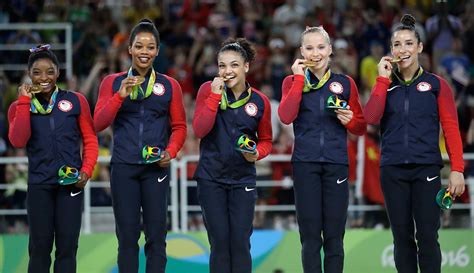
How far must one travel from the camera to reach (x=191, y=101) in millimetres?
15273

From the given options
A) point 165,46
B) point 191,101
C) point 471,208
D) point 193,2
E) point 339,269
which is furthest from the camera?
point 193,2

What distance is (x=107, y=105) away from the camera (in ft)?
28.2

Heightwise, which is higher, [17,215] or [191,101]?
[191,101]

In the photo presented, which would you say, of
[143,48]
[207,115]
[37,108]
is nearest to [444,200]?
[207,115]

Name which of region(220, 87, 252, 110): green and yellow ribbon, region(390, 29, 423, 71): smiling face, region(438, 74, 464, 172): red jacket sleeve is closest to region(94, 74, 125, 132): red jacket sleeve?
region(220, 87, 252, 110): green and yellow ribbon

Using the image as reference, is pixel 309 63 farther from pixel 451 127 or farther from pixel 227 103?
pixel 451 127

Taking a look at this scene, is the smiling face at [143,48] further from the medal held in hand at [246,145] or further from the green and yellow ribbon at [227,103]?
the medal held in hand at [246,145]

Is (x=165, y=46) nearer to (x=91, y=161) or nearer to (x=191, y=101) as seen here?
(x=191, y=101)

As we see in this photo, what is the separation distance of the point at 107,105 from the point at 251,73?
7497 mm

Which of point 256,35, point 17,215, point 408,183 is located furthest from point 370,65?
point 408,183

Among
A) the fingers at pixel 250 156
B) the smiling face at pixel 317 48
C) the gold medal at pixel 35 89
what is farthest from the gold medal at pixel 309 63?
the gold medal at pixel 35 89

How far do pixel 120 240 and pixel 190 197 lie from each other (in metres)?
4.70

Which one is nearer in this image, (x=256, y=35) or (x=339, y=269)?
(x=339, y=269)

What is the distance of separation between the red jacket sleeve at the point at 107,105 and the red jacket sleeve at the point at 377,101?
1.82 meters
